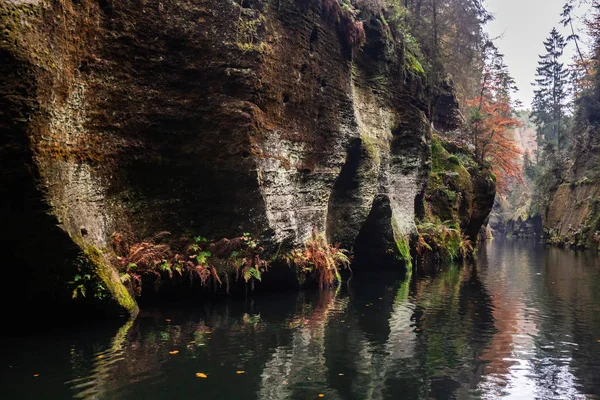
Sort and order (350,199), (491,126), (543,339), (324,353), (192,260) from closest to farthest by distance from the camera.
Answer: (324,353) → (543,339) → (192,260) → (350,199) → (491,126)

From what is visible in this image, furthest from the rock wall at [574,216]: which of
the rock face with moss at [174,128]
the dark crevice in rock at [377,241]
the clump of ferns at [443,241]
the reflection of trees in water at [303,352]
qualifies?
the reflection of trees in water at [303,352]

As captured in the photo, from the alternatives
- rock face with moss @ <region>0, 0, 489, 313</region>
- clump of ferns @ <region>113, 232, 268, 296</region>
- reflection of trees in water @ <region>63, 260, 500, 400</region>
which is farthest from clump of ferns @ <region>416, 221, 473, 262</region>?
clump of ferns @ <region>113, 232, 268, 296</region>

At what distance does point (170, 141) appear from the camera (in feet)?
34.8

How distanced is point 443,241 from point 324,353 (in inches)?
651

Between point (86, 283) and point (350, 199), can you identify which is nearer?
point (86, 283)

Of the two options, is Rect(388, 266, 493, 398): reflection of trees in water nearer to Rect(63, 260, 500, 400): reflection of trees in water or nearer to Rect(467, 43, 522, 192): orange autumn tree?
Rect(63, 260, 500, 400): reflection of trees in water

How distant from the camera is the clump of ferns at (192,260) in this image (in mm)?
9758

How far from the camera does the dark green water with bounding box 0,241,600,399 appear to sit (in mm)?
5422

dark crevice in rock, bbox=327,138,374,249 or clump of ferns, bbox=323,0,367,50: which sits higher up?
clump of ferns, bbox=323,0,367,50

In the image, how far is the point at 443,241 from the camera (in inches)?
872

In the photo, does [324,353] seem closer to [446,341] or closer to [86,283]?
[446,341]

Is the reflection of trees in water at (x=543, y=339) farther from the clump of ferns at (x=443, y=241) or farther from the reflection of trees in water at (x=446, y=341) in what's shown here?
the clump of ferns at (x=443, y=241)

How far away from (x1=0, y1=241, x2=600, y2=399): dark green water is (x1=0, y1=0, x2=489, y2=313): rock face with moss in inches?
68.4

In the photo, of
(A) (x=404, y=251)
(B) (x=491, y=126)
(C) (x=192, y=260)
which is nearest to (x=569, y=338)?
(C) (x=192, y=260)
